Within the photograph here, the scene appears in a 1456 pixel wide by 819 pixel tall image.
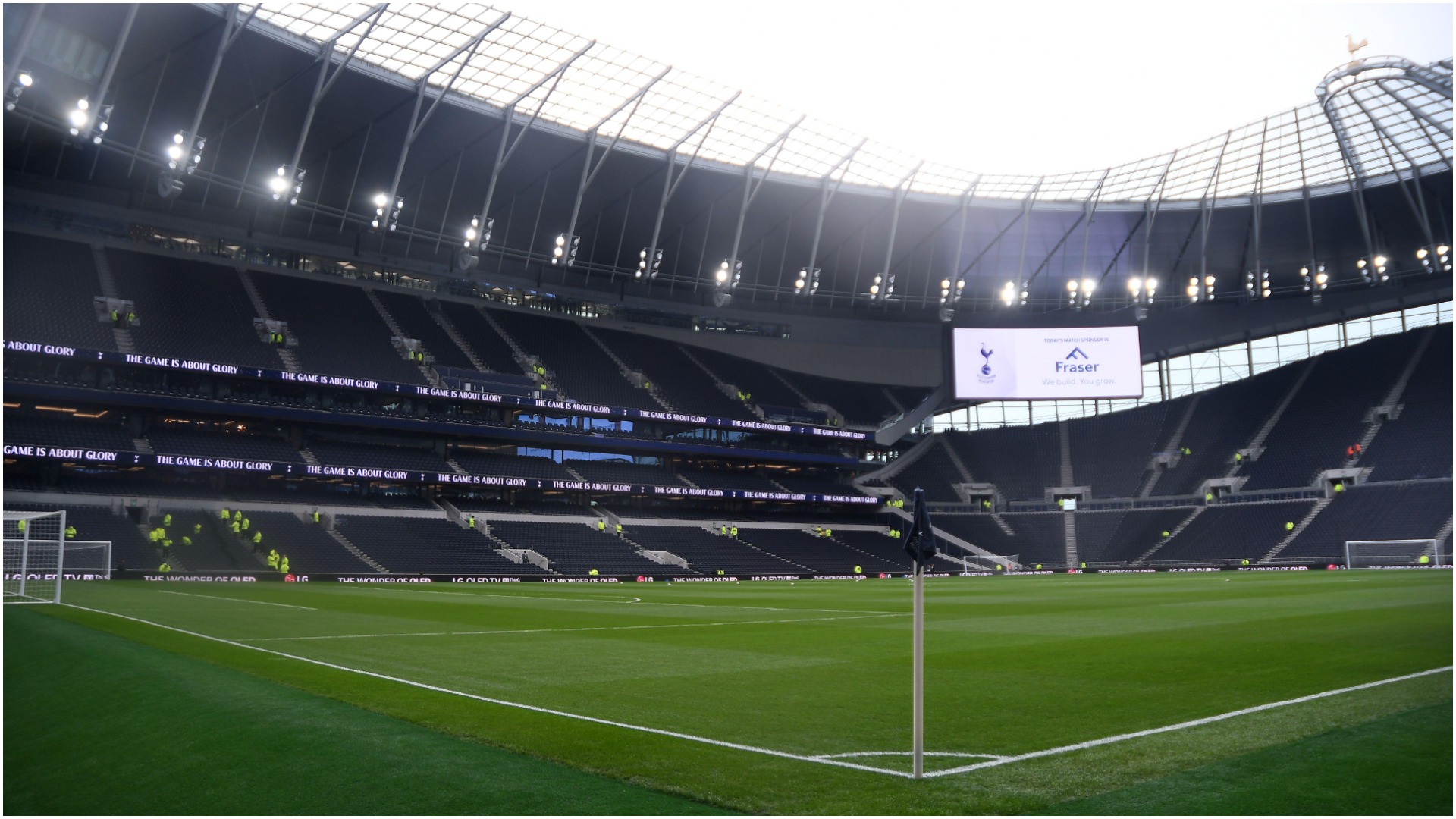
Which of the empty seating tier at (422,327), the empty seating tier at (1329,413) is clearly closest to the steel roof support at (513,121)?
the empty seating tier at (422,327)

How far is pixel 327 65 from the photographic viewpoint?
49.0 m

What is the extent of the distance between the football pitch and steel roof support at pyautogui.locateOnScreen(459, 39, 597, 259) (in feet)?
121

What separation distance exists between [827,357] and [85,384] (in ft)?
183

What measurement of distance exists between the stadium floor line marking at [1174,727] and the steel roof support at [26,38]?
4812 cm

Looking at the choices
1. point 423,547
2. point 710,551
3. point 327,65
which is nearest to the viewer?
point 327,65

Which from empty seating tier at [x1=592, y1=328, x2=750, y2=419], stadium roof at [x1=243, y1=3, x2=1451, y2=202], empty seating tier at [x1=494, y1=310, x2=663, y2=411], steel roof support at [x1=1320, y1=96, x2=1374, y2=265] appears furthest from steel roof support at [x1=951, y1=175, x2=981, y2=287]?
empty seating tier at [x1=494, y1=310, x2=663, y2=411]

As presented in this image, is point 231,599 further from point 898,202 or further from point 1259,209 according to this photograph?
point 1259,209

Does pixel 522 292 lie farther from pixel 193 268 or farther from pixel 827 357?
pixel 827 357

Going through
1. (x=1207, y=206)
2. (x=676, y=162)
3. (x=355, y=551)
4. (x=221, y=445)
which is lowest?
→ (x=355, y=551)

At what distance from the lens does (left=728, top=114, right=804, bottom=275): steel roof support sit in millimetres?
60188

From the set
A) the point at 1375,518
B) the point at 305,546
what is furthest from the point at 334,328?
the point at 1375,518

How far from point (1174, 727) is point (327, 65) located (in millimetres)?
51479

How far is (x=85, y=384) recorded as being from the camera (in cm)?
5091

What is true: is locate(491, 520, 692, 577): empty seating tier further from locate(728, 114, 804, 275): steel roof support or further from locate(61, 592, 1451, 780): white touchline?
locate(61, 592, 1451, 780): white touchline
